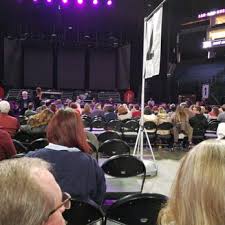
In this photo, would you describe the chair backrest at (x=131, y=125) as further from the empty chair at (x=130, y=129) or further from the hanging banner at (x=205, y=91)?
the hanging banner at (x=205, y=91)

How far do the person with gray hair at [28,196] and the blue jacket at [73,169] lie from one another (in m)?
1.98

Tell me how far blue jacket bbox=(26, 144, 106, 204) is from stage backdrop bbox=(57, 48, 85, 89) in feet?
65.4

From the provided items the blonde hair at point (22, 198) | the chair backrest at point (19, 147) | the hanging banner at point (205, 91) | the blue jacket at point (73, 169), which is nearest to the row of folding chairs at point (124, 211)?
the blue jacket at point (73, 169)

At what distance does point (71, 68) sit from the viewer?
23156 mm

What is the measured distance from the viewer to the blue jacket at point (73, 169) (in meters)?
3.09

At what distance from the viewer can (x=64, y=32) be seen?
870 inches

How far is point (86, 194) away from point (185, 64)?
20794 mm

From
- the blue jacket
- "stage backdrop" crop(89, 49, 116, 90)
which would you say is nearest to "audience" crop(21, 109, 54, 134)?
the blue jacket

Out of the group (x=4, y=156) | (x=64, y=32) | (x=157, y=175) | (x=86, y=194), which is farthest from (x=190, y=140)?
(x=64, y=32)

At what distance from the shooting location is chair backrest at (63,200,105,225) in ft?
9.12

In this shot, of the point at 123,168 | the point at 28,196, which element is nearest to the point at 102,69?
the point at 123,168

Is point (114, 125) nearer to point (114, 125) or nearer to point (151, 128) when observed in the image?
point (114, 125)

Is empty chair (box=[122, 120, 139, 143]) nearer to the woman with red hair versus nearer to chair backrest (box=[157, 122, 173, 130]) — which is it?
chair backrest (box=[157, 122, 173, 130])

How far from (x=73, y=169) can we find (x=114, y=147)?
10.7ft
